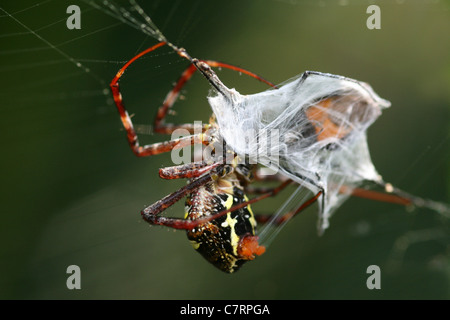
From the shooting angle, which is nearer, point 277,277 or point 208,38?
point 208,38

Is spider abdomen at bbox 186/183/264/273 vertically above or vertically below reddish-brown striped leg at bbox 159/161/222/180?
below

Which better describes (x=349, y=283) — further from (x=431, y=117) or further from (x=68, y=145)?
(x=68, y=145)

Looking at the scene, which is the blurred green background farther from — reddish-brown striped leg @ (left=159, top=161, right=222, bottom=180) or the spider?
→ reddish-brown striped leg @ (left=159, top=161, right=222, bottom=180)

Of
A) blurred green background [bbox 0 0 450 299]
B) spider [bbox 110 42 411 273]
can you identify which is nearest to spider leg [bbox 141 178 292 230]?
spider [bbox 110 42 411 273]

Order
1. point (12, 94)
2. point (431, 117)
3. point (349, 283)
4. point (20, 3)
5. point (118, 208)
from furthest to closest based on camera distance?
point (118, 208) → point (349, 283) → point (431, 117) → point (12, 94) → point (20, 3)

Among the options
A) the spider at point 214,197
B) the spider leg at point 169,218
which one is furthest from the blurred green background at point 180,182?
the spider leg at point 169,218

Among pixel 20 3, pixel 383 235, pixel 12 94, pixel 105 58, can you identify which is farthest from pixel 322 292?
pixel 20 3

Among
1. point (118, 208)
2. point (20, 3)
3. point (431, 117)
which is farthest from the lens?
point (118, 208)

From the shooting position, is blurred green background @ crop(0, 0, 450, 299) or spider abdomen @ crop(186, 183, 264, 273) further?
blurred green background @ crop(0, 0, 450, 299)
